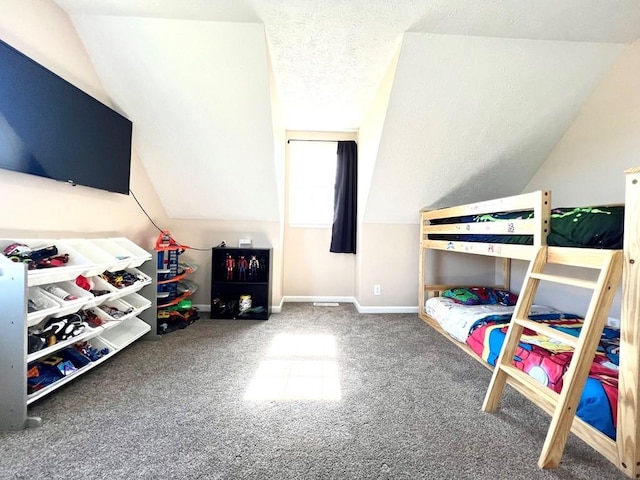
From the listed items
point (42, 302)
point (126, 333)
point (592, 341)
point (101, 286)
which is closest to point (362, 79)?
point (592, 341)

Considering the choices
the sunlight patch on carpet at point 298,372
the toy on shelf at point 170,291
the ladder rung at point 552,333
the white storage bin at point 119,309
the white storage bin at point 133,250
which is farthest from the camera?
the toy on shelf at point 170,291

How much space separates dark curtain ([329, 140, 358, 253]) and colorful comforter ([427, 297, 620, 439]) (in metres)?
1.38

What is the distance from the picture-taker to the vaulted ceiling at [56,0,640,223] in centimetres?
164

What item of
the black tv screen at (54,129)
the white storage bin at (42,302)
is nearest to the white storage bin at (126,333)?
the white storage bin at (42,302)

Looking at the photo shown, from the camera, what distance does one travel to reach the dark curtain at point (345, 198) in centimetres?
331

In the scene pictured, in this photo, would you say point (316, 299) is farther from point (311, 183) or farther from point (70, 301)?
point (70, 301)

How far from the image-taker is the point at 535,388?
3.87ft

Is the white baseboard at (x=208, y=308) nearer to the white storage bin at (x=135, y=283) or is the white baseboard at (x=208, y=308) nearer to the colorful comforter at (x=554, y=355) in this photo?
the white storage bin at (x=135, y=283)

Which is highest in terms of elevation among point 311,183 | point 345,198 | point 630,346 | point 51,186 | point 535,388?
point 311,183

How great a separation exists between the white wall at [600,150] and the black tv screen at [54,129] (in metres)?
3.65

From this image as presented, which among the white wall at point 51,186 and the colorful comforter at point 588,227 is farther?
the white wall at point 51,186

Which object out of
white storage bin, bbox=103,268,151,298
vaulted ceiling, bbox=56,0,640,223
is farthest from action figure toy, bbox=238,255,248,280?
white storage bin, bbox=103,268,151,298

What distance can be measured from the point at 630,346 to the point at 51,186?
293cm

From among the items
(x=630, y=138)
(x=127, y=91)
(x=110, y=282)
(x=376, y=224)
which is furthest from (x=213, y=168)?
(x=630, y=138)
